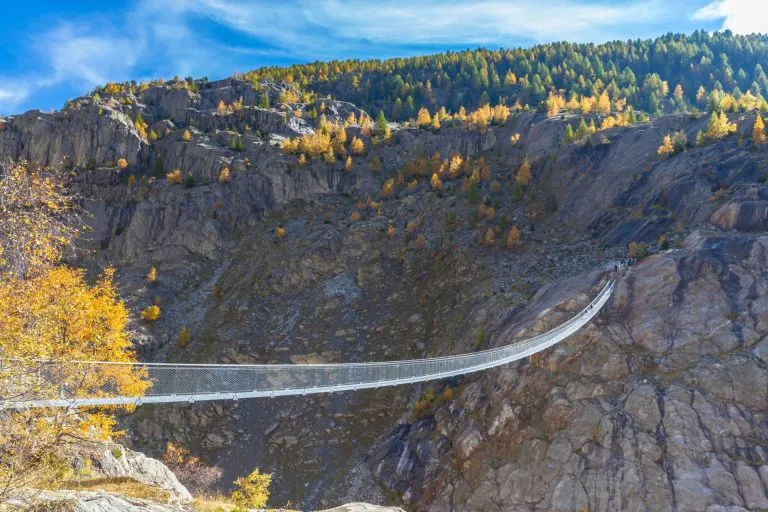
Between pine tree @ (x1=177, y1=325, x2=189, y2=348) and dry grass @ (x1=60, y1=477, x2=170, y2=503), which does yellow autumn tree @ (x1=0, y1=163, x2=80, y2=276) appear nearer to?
dry grass @ (x1=60, y1=477, x2=170, y2=503)

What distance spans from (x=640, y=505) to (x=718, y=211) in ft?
53.2

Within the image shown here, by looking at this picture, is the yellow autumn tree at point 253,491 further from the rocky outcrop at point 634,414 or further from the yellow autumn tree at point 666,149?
the yellow autumn tree at point 666,149

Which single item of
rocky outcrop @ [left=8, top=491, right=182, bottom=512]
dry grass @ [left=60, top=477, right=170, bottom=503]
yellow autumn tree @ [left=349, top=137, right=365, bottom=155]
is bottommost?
dry grass @ [left=60, top=477, right=170, bottom=503]

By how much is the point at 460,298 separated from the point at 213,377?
849 inches

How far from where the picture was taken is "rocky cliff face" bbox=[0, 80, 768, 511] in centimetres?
1906

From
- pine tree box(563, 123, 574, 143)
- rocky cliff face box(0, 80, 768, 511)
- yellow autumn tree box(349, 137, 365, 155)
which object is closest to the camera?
rocky cliff face box(0, 80, 768, 511)

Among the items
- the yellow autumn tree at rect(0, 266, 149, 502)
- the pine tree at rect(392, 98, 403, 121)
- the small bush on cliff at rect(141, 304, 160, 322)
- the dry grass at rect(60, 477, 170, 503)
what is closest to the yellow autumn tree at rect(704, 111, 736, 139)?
A: the yellow autumn tree at rect(0, 266, 149, 502)

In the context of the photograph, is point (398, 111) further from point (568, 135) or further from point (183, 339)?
point (183, 339)

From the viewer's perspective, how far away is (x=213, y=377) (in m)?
13.0

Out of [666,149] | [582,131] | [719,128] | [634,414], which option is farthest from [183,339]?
[719,128]

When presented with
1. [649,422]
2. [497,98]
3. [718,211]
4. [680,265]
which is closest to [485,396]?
[649,422]

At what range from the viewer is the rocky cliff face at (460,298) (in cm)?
1906

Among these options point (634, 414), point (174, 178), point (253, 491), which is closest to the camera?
point (634, 414)

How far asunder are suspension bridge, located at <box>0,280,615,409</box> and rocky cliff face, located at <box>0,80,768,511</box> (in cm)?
252
